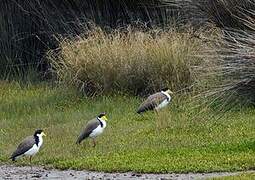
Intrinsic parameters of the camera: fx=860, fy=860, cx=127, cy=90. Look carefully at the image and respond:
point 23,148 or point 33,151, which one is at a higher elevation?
point 23,148

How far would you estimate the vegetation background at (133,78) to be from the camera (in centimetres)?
1391

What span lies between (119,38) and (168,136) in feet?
26.6

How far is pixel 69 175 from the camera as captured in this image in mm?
13430

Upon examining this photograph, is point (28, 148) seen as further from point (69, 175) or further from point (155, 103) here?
point (155, 103)

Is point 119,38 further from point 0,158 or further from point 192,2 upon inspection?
point 0,158

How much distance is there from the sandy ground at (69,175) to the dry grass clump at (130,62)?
27.2ft

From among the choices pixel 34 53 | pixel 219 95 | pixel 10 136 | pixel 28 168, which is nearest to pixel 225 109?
pixel 219 95

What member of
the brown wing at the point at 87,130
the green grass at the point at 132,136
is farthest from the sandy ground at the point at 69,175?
the brown wing at the point at 87,130

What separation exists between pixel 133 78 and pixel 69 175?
9630mm

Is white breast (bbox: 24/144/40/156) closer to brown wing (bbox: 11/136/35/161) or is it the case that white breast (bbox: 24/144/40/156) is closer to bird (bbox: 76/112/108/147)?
brown wing (bbox: 11/136/35/161)

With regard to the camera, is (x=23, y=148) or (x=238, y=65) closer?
(x=238, y=65)

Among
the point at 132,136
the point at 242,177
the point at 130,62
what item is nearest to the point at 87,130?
the point at 132,136

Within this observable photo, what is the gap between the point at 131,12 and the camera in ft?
90.6

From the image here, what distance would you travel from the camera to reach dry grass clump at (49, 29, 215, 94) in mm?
22328
